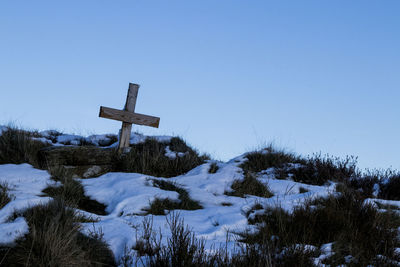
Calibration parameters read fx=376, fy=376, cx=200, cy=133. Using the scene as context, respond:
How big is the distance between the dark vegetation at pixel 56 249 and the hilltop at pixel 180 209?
0.01 meters

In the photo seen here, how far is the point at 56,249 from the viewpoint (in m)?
2.78

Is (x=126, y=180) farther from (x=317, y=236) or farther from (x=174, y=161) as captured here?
(x=317, y=236)

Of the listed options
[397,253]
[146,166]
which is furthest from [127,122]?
[397,253]

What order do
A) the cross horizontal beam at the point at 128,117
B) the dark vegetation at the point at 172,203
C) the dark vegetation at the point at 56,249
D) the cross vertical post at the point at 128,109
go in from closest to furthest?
1. the dark vegetation at the point at 56,249
2. the dark vegetation at the point at 172,203
3. the cross horizontal beam at the point at 128,117
4. the cross vertical post at the point at 128,109

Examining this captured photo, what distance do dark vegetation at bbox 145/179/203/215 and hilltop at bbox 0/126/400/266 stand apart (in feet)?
0.06

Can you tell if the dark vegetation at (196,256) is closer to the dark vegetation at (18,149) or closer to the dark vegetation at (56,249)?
the dark vegetation at (56,249)

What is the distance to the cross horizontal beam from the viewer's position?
804 cm

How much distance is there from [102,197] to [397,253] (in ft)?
12.9

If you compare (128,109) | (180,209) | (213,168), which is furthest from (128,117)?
(180,209)

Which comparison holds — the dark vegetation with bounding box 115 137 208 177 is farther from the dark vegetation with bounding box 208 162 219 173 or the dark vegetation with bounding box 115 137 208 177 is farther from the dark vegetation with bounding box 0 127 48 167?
the dark vegetation with bounding box 0 127 48 167

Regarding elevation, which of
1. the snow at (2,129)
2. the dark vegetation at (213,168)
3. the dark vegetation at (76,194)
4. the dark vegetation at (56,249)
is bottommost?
the dark vegetation at (76,194)

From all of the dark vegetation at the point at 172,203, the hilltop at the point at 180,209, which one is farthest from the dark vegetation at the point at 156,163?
the dark vegetation at the point at 172,203

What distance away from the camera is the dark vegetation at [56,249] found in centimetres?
279

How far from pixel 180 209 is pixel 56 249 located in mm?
2600
